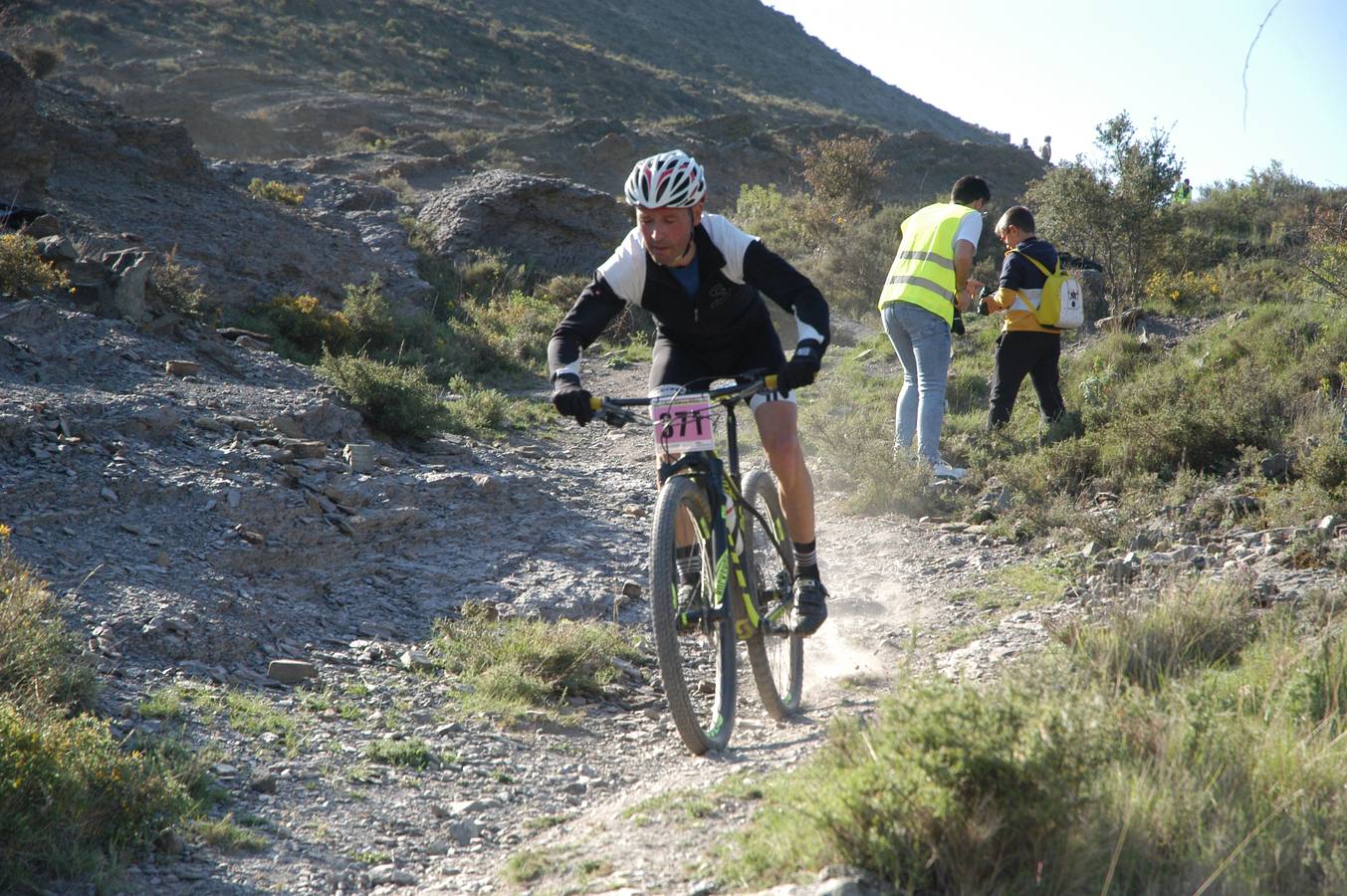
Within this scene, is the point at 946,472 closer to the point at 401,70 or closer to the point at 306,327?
the point at 306,327

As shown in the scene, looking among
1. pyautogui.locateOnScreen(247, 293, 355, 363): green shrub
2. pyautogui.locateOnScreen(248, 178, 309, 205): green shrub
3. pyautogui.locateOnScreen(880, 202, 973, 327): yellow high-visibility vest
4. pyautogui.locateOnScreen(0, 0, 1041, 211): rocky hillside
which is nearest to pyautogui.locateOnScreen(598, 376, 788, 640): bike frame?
pyautogui.locateOnScreen(880, 202, 973, 327): yellow high-visibility vest

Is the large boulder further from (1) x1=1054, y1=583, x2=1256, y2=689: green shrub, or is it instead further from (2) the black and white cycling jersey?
(1) x1=1054, y1=583, x2=1256, y2=689: green shrub

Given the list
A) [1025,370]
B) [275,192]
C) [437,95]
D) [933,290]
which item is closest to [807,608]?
[933,290]

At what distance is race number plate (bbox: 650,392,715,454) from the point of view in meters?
3.77

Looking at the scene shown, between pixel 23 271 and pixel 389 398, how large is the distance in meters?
3.17

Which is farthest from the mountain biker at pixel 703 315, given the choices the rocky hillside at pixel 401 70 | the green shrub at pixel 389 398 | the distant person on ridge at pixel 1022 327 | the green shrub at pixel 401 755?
the rocky hillside at pixel 401 70

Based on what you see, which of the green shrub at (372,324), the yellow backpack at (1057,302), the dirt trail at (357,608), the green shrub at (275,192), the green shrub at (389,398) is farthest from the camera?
the green shrub at (275,192)

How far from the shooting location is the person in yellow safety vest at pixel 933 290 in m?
7.50

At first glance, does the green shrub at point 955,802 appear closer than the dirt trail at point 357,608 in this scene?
Yes

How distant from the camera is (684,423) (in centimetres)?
380

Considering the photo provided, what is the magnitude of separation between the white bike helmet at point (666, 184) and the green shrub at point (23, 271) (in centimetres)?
688

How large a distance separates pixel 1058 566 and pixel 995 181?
27.1 m

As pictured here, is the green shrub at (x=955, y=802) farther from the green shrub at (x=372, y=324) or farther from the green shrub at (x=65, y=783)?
the green shrub at (x=372, y=324)

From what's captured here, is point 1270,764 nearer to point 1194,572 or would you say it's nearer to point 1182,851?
point 1182,851
